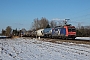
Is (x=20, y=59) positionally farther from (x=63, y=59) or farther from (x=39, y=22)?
(x=39, y=22)

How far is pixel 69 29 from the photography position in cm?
4312

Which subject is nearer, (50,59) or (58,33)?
(50,59)

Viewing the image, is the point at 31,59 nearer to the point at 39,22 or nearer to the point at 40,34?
the point at 40,34

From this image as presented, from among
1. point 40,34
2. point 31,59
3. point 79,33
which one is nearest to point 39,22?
point 79,33

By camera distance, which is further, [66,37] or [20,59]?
[66,37]

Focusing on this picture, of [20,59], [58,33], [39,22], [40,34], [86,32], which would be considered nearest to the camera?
[20,59]

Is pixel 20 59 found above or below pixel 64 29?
below

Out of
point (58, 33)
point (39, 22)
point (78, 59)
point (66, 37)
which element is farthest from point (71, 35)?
point (39, 22)

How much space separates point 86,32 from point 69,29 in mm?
51051

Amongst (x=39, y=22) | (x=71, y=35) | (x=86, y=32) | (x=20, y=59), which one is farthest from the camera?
(x=39, y=22)

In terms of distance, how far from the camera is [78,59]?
12594 millimetres

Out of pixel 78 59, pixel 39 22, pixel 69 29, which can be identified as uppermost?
pixel 39 22

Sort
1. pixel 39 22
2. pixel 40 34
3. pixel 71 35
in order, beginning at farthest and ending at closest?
pixel 39 22 < pixel 40 34 < pixel 71 35

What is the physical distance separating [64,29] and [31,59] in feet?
105
